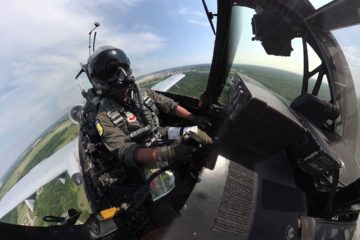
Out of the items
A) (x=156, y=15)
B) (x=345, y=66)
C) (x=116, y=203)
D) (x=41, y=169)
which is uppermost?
(x=156, y=15)

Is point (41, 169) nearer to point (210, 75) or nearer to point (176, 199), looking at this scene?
point (210, 75)

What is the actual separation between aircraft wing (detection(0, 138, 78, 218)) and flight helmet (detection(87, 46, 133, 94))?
109cm

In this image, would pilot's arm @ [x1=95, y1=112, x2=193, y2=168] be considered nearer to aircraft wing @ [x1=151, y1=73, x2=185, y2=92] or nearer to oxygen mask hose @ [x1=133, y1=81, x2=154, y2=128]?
oxygen mask hose @ [x1=133, y1=81, x2=154, y2=128]

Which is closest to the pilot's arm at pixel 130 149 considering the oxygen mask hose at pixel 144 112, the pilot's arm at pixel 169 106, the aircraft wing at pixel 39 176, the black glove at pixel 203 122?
the oxygen mask hose at pixel 144 112

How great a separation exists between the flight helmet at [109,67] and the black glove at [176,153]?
88 cm

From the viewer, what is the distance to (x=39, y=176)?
12.9ft

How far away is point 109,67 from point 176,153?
108 centimetres

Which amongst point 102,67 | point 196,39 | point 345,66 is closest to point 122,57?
point 102,67

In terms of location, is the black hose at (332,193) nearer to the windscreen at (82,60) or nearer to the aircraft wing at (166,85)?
the windscreen at (82,60)

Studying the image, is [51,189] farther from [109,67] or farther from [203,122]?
[203,122]

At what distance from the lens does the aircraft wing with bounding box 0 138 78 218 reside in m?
3.62

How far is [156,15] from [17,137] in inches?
51.1

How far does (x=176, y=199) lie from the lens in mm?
1778

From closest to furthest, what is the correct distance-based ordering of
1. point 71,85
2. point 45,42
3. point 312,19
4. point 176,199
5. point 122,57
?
point 176,199 → point 312,19 → point 45,42 → point 122,57 → point 71,85
